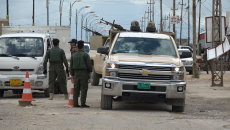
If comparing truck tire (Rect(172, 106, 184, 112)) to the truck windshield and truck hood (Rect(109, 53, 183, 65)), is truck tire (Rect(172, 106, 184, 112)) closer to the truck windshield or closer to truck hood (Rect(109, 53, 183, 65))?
truck hood (Rect(109, 53, 183, 65))

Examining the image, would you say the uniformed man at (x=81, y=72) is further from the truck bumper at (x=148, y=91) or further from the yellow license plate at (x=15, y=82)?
the yellow license plate at (x=15, y=82)

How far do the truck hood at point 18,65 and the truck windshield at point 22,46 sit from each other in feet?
0.87

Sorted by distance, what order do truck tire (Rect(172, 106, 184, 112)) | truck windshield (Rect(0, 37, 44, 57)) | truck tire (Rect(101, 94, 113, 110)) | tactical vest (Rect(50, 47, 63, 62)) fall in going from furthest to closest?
truck windshield (Rect(0, 37, 44, 57)) < tactical vest (Rect(50, 47, 63, 62)) < truck tire (Rect(172, 106, 184, 112)) < truck tire (Rect(101, 94, 113, 110))

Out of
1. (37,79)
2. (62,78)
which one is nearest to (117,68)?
(62,78)

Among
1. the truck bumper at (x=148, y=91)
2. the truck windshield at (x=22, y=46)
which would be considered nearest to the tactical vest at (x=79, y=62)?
the truck bumper at (x=148, y=91)

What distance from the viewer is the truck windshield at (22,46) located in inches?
606

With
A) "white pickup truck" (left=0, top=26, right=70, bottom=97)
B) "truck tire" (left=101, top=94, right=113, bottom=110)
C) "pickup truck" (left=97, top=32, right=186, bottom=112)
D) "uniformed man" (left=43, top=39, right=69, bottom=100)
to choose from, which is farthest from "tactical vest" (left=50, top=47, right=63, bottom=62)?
"truck tire" (left=101, top=94, right=113, bottom=110)

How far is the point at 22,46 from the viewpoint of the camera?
15.6 meters

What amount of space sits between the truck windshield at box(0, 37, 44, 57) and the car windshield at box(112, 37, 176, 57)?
4.12 metres

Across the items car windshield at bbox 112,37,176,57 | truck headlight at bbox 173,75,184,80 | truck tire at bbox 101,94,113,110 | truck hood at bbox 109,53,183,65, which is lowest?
truck tire at bbox 101,94,113,110

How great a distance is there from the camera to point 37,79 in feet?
49.1

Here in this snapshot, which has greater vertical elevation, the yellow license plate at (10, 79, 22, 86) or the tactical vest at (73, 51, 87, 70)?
the tactical vest at (73, 51, 87, 70)

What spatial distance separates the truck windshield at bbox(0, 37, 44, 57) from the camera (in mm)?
15383

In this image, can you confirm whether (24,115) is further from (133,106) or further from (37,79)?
(37,79)
